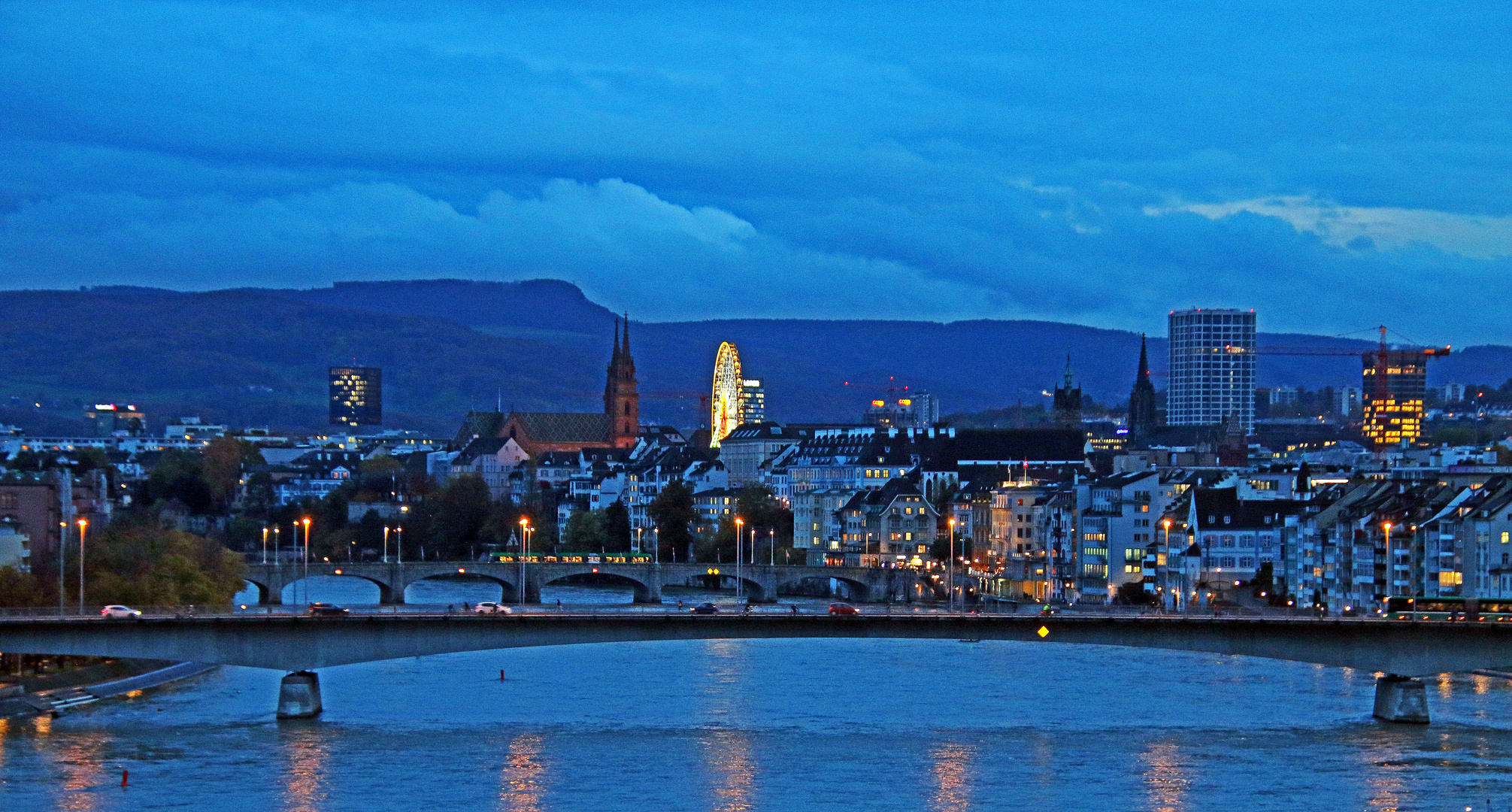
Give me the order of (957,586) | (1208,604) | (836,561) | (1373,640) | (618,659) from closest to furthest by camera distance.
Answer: (1373,640)
(618,659)
(1208,604)
(957,586)
(836,561)

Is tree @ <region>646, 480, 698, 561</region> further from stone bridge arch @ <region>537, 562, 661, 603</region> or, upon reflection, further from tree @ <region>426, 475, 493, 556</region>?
stone bridge arch @ <region>537, 562, 661, 603</region>

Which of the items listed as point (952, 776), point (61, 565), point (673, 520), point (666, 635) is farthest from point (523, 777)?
point (673, 520)

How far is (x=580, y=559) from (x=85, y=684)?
74493 mm

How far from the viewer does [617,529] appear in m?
177

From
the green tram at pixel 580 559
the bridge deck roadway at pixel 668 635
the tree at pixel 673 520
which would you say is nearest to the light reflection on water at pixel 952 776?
the bridge deck roadway at pixel 668 635

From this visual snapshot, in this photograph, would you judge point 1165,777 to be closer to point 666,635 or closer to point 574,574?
point 666,635

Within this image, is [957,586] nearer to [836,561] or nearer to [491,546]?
[836,561]

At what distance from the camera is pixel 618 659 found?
8881cm

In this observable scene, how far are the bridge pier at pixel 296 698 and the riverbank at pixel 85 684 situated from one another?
22.8 feet

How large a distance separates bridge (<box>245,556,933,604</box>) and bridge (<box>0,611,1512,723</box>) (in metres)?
45.6

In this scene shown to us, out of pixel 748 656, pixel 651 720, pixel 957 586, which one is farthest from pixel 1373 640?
pixel 957 586

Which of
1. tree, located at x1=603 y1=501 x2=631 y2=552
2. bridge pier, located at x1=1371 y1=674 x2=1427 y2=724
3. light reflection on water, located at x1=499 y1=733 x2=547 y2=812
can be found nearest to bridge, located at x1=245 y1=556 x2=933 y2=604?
tree, located at x1=603 y1=501 x2=631 y2=552

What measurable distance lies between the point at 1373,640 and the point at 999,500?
79649 mm

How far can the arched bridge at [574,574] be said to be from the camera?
11769 centimetres
